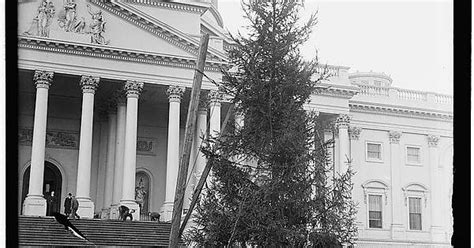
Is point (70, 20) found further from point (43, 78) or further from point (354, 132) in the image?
point (354, 132)

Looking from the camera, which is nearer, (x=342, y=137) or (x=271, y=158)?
(x=271, y=158)

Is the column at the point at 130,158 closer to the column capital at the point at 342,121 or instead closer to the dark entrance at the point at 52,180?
the dark entrance at the point at 52,180

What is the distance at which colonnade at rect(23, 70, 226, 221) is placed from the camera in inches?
1139

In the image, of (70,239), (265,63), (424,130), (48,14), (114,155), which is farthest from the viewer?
(424,130)

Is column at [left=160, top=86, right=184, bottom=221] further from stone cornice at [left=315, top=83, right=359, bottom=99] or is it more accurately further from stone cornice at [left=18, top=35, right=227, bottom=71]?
stone cornice at [left=315, top=83, right=359, bottom=99]

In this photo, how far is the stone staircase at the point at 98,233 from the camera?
77.3 feet

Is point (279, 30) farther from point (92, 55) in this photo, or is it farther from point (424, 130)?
point (424, 130)

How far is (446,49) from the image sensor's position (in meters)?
3.60

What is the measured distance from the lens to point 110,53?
30.8m

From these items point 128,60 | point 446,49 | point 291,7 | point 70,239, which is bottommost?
point 70,239

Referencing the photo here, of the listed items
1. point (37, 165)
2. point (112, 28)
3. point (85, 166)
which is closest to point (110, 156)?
point (85, 166)

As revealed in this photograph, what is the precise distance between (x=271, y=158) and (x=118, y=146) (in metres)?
22.6
